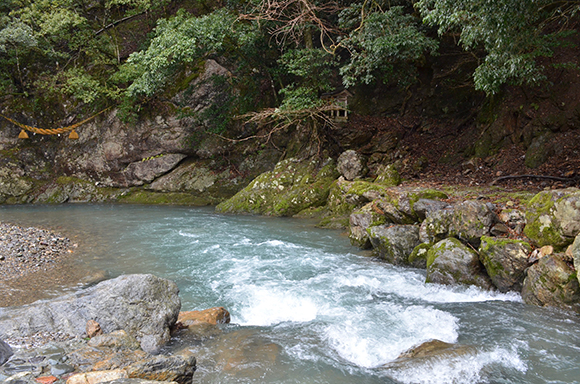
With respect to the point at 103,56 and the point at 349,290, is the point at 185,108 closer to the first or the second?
the point at 103,56

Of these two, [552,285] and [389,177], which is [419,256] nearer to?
[552,285]

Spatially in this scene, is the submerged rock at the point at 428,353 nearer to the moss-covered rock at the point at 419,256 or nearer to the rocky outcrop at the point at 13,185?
the moss-covered rock at the point at 419,256

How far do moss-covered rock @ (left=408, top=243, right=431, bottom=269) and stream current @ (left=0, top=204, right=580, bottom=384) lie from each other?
0.69ft

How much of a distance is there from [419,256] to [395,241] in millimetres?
604

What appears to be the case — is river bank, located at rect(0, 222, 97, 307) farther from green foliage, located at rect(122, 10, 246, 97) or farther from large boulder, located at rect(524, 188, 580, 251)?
large boulder, located at rect(524, 188, 580, 251)

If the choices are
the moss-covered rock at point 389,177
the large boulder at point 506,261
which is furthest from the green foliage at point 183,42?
the large boulder at point 506,261

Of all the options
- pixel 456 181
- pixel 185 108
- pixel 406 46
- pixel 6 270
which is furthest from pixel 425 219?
pixel 185 108

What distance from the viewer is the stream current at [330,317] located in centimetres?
399

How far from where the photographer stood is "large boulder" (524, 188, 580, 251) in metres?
5.37

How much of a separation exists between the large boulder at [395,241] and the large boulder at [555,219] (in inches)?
85.6

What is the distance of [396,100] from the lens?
15102 millimetres

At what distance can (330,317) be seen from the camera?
5422mm

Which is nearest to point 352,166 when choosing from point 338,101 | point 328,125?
point 328,125

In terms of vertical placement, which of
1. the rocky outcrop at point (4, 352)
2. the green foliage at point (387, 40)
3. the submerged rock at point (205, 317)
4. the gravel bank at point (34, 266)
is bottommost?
the gravel bank at point (34, 266)
